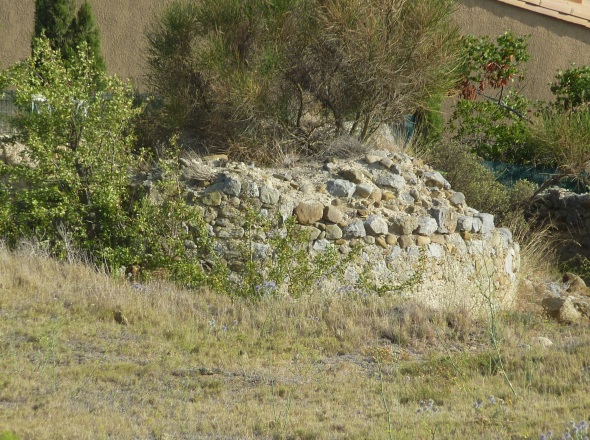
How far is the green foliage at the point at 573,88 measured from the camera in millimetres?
17078

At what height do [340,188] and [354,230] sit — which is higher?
[340,188]

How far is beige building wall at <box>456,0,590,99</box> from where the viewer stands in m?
19.2

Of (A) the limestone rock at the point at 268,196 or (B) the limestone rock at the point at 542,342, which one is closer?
(B) the limestone rock at the point at 542,342

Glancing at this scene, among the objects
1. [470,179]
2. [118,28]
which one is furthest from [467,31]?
[118,28]

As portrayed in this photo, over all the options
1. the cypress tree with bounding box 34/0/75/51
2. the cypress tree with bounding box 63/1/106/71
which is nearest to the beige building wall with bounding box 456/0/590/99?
the cypress tree with bounding box 63/1/106/71

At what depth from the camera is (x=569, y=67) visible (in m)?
19.5

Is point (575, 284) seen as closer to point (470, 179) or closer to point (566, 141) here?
point (470, 179)

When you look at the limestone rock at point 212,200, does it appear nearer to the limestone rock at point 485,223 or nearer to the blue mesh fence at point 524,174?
the limestone rock at point 485,223

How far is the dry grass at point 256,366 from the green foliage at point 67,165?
25.6 inches

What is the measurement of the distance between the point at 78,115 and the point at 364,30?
3879 mm

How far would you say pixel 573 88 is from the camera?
1731 cm

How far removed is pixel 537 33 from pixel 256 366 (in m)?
15.1

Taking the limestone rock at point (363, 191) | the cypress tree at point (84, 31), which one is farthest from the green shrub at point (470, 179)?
the cypress tree at point (84, 31)

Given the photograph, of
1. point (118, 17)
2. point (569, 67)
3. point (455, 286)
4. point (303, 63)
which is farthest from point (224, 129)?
point (569, 67)
